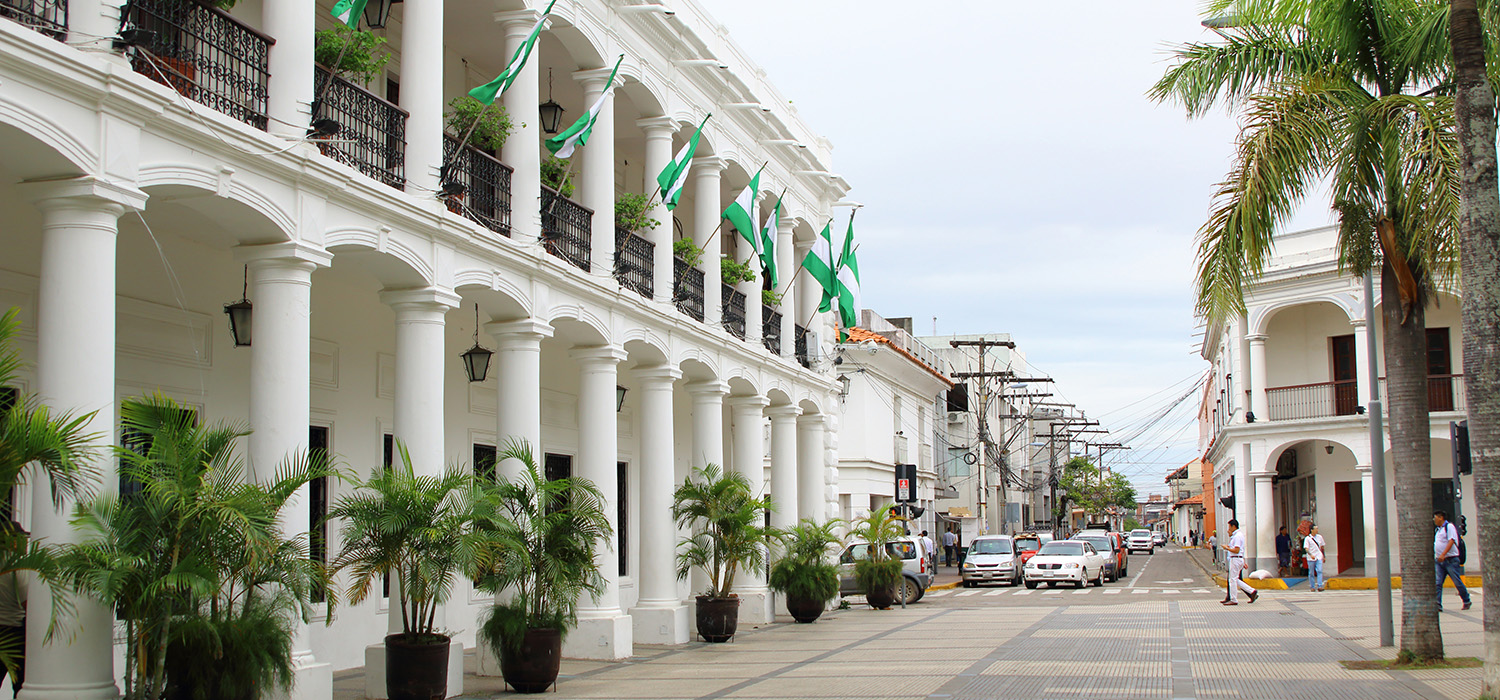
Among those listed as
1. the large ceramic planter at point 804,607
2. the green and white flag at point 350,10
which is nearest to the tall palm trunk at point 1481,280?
the green and white flag at point 350,10

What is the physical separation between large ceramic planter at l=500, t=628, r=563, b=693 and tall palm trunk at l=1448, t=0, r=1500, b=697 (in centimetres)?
844

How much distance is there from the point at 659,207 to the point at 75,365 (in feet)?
37.1

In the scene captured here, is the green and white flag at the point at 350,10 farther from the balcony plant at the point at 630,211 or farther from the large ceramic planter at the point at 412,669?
the balcony plant at the point at 630,211

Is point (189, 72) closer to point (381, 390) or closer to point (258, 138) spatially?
point (258, 138)

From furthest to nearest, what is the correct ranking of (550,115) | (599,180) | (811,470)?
(811,470)
(550,115)
(599,180)

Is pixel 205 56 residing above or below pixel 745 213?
below

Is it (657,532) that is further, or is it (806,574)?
(806,574)

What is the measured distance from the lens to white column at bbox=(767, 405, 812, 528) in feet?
80.3

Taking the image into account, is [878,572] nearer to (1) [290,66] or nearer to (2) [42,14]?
(1) [290,66]

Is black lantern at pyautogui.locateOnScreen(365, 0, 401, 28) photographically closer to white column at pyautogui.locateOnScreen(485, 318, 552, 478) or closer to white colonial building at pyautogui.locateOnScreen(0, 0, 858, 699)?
white colonial building at pyautogui.locateOnScreen(0, 0, 858, 699)

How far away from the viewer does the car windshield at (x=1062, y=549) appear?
121 ft

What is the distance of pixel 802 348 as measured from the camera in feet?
87.3

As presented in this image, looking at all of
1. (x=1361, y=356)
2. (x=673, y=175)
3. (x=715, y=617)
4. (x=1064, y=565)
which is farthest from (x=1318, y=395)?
(x=673, y=175)

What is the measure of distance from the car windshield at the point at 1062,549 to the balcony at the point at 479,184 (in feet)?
84.5
